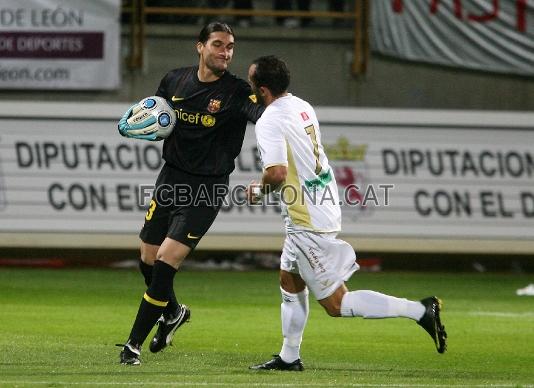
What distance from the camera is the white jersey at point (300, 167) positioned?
734cm

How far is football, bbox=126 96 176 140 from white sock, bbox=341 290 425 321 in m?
1.78

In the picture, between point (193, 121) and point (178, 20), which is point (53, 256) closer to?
point (178, 20)

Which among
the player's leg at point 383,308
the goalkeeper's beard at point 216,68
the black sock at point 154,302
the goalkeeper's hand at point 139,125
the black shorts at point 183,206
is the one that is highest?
the goalkeeper's beard at point 216,68

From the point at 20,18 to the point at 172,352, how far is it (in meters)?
9.26

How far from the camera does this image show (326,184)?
7.54m

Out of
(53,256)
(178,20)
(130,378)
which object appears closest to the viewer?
(130,378)

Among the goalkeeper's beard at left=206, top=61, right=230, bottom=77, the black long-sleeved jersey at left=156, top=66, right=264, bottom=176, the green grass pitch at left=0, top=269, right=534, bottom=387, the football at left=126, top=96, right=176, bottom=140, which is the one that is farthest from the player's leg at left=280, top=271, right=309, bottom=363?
the goalkeeper's beard at left=206, top=61, right=230, bottom=77

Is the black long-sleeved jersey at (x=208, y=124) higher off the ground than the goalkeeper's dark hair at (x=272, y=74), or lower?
lower

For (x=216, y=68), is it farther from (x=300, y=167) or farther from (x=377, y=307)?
(x=377, y=307)

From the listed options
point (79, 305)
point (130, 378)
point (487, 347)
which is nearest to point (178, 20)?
point (79, 305)

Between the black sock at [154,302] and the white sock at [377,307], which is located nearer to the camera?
the white sock at [377,307]

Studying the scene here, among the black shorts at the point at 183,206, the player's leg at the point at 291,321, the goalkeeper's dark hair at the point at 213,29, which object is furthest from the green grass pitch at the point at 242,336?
the goalkeeper's dark hair at the point at 213,29

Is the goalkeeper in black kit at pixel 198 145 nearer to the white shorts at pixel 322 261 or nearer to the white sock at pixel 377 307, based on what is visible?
the white shorts at pixel 322 261

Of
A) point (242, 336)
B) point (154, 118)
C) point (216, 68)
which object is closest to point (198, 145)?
point (154, 118)
